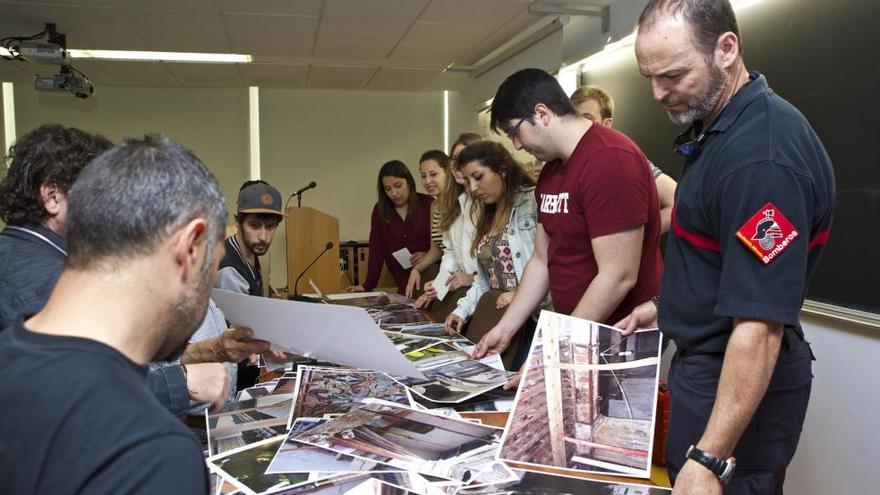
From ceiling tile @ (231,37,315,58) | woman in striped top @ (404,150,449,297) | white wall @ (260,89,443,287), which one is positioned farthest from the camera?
white wall @ (260,89,443,287)

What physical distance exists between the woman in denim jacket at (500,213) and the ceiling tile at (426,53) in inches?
110

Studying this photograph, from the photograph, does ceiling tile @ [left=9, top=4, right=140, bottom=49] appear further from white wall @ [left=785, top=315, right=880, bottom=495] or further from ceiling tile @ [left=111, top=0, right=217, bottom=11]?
white wall @ [left=785, top=315, right=880, bottom=495]

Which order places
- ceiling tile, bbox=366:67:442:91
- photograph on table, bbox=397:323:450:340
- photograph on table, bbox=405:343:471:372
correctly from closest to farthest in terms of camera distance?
photograph on table, bbox=405:343:471:372 < photograph on table, bbox=397:323:450:340 < ceiling tile, bbox=366:67:442:91

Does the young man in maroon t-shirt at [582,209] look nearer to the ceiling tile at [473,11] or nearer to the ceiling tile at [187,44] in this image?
the ceiling tile at [473,11]

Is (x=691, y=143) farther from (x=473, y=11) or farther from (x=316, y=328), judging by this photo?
(x=473, y=11)

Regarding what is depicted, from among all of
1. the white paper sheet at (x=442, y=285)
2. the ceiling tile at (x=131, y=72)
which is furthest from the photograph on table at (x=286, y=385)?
the ceiling tile at (x=131, y=72)

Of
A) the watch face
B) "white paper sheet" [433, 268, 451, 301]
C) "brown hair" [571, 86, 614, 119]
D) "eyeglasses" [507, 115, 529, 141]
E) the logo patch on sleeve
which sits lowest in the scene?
the watch face

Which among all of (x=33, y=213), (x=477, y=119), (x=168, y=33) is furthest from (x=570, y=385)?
(x=477, y=119)

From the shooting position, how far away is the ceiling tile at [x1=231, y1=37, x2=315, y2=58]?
470 centimetres

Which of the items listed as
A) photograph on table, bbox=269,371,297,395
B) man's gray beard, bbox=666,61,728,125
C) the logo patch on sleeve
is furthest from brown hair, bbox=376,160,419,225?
the logo patch on sleeve

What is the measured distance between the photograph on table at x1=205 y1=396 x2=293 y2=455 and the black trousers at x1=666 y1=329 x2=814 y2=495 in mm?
795

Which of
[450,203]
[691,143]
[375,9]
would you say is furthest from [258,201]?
[375,9]

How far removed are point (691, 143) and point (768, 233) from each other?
9.7 inches

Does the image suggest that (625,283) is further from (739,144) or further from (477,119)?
(477,119)
